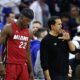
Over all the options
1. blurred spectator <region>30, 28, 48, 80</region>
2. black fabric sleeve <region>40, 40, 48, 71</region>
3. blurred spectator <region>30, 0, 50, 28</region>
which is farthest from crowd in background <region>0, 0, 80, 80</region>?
black fabric sleeve <region>40, 40, 48, 71</region>

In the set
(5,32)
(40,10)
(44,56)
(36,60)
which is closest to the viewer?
(5,32)

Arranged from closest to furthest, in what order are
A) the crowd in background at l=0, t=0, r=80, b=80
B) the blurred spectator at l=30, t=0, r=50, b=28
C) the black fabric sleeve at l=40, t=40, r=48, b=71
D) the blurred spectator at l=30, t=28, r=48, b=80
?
the black fabric sleeve at l=40, t=40, r=48, b=71, the blurred spectator at l=30, t=28, r=48, b=80, the crowd in background at l=0, t=0, r=80, b=80, the blurred spectator at l=30, t=0, r=50, b=28

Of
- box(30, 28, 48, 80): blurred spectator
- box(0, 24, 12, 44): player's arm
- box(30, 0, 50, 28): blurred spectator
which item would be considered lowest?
box(30, 28, 48, 80): blurred spectator

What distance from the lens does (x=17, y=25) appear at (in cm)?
1027

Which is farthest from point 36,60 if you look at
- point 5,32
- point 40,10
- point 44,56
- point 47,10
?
point 47,10

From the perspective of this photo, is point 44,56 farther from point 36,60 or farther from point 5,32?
point 36,60

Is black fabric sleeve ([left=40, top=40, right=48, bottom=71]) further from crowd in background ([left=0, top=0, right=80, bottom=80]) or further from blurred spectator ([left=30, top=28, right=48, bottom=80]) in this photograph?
crowd in background ([left=0, top=0, right=80, bottom=80])

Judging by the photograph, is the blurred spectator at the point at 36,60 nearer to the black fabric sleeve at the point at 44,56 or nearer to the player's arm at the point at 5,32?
the black fabric sleeve at the point at 44,56

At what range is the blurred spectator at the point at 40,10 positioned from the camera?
16.7 metres

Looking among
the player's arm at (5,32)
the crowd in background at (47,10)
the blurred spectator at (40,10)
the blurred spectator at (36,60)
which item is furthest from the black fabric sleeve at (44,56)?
the blurred spectator at (40,10)

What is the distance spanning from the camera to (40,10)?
16672mm

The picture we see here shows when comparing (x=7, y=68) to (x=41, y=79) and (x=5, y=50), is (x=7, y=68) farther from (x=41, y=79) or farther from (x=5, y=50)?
(x=41, y=79)

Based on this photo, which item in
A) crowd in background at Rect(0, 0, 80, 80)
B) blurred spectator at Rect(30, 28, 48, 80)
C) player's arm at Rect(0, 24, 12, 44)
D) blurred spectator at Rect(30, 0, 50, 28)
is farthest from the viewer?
blurred spectator at Rect(30, 0, 50, 28)

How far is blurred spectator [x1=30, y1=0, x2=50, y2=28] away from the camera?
54.7 ft
